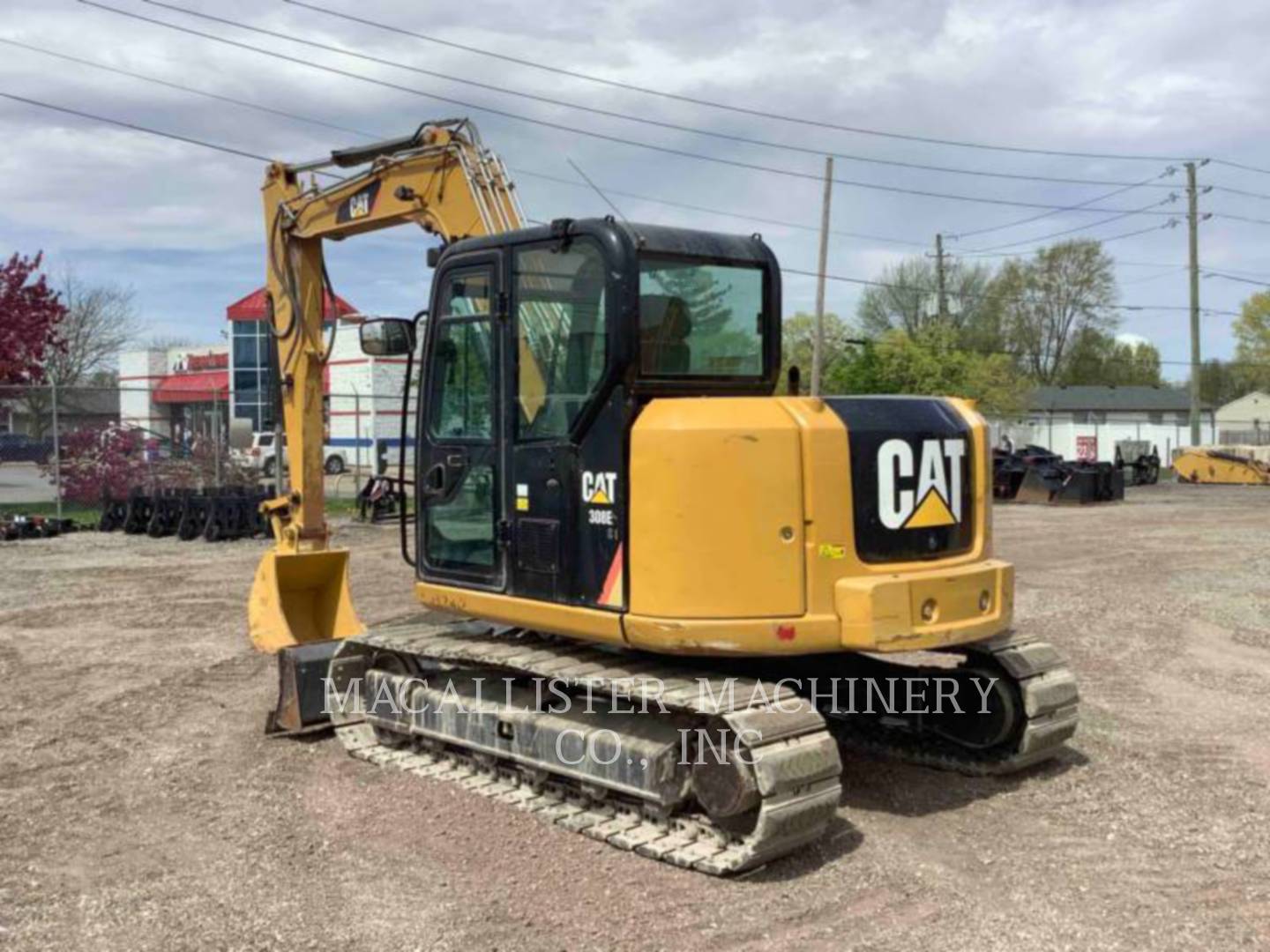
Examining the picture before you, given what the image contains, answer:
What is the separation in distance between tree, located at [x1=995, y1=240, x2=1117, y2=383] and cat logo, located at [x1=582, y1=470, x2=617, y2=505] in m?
66.1

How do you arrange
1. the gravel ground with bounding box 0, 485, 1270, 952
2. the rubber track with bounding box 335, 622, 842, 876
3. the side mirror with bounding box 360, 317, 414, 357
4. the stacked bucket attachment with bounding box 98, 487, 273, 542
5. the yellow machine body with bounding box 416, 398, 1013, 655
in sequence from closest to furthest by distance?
the gravel ground with bounding box 0, 485, 1270, 952 < the rubber track with bounding box 335, 622, 842, 876 < the yellow machine body with bounding box 416, 398, 1013, 655 < the side mirror with bounding box 360, 317, 414, 357 < the stacked bucket attachment with bounding box 98, 487, 273, 542

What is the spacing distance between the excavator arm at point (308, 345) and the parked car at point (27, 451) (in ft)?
49.5

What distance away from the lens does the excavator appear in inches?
206

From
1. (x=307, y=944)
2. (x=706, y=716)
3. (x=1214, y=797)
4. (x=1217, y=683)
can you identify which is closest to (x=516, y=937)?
(x=307, y=944)

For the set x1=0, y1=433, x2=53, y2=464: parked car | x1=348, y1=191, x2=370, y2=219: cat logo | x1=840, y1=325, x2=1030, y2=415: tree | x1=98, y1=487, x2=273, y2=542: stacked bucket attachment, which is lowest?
x1=98, y1=487, x2=273, y2=542: stacked bucket attachment

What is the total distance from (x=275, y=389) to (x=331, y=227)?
146cm

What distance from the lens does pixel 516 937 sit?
446 cm

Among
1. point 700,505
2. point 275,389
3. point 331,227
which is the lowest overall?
point 700,505

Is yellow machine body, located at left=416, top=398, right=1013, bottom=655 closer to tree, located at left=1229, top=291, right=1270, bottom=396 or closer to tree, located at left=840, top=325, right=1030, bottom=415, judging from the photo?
tree, located at left=840, top=325, right=1030, bottom=415

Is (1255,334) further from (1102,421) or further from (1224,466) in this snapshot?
(1224,466)

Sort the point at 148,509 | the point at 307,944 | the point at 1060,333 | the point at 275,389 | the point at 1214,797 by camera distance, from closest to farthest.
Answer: the point at 307,944, the point at 1214,797, the point at 275,389, the point at 148,509, the point at 1060,333

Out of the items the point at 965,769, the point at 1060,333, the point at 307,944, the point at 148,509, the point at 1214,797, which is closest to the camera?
the point at 307,944

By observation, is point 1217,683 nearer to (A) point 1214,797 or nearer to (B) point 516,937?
(A) point 1214,797

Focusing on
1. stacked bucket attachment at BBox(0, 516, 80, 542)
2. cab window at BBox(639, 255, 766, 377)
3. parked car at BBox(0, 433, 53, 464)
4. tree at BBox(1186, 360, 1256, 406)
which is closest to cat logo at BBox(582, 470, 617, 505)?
cab window at BBox(639, 255, 766, 377)
